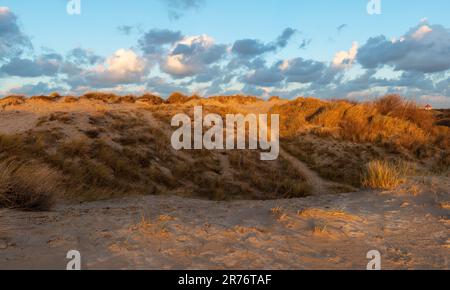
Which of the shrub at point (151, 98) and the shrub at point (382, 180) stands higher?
the shrub at point (151, 98)

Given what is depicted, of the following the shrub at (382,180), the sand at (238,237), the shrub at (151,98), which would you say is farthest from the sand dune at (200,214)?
the shrub at (151,98)

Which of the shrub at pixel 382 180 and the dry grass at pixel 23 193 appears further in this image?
the shrub at pixel 382 180

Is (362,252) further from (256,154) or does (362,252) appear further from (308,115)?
(308,115)

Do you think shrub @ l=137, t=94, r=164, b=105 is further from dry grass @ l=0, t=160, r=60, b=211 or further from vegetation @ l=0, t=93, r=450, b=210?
dry grass @ l=0, t=160, r=60, b=211

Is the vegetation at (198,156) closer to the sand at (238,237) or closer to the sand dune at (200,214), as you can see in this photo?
the sand dune at (200,214)

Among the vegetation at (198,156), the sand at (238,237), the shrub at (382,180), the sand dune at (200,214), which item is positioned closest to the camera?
the sand at (238,237)

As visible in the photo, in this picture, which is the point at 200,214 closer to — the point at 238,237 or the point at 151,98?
the point at 238,237

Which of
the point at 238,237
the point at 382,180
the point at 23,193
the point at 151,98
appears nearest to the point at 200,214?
the point at 238,237

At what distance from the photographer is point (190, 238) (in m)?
4.21

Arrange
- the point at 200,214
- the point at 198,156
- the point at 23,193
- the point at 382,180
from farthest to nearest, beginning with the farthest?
the point at 198,156
the point at 382,180
the point at 23,193
the point at 200,214

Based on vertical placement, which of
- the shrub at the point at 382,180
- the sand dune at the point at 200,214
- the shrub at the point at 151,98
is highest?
the shrub at the point at 151,98

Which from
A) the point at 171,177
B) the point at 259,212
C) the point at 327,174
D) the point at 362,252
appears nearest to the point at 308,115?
the point at 327,174

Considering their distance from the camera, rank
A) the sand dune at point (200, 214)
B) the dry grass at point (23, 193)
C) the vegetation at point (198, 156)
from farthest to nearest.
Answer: the vegetation at point (198, 156)
the dry grass at point (23, 193)
the sand dune at point (200, 214)

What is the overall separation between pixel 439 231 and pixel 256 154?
37.2 feet
